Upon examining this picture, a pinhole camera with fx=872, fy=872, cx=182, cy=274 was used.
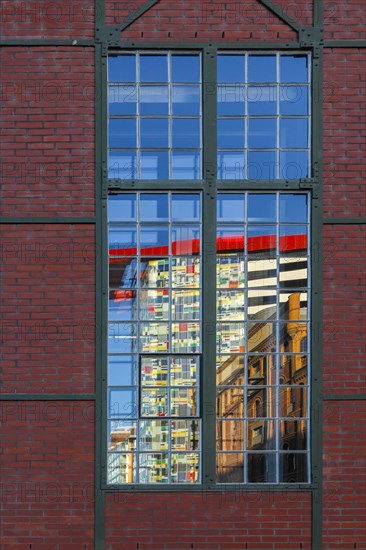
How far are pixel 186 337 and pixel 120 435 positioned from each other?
1.17 metres

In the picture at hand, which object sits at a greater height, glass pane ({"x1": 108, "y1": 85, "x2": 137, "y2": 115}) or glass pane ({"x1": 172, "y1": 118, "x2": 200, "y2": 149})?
glass pane ({"x1": 108, "y1": 85, "x2": 137, "y2": 115})

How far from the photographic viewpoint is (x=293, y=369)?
8.67 metres

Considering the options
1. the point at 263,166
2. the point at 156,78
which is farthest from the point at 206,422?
the point at 156,78

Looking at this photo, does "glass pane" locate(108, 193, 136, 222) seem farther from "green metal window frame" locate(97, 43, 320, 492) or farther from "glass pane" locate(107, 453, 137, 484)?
"glass pane" locate(107, 453, 137, 484)

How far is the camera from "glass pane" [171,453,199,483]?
A: 8.59m

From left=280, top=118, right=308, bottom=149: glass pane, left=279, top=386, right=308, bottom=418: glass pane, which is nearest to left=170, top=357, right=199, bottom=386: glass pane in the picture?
left=279, top=386, right=308, bottom=418: glass pane

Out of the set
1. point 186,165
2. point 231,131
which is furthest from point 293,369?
point 231,131

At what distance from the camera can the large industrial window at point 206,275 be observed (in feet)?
28.3

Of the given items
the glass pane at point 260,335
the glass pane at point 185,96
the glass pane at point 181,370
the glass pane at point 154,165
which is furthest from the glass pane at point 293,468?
the glass pane at point 185,96

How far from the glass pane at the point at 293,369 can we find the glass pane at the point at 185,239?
55.4 inches

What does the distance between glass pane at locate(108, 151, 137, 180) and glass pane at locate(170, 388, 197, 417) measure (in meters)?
2.20

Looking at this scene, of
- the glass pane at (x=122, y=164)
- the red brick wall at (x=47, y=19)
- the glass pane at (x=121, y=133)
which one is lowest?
the glass pane at (x=122, y=164)

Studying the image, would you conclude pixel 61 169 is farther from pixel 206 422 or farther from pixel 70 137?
pixel 206 422

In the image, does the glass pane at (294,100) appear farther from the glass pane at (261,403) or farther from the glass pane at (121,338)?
the glass pane at (261,403)
